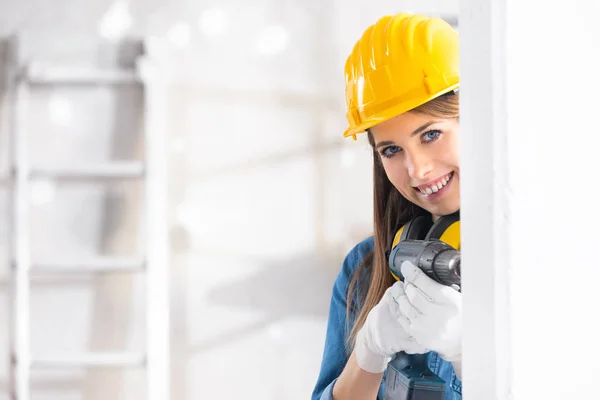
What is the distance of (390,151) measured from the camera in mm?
991

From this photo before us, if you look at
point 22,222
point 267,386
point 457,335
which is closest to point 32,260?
point 22,222

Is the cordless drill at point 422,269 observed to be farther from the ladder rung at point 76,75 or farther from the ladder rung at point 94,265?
the ladder rung at point 76,75

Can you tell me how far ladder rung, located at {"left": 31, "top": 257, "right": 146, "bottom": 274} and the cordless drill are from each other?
1.07m

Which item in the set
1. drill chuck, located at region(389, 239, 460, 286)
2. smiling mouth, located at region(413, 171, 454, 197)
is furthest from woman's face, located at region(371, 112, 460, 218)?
drill chuck, located at region(389, 239, 460, 286)

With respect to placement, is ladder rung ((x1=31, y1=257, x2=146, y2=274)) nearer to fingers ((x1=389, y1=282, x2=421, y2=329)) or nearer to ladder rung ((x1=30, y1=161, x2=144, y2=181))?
ladder rung ((x1=30, y1=161, x2=144, y2=181))

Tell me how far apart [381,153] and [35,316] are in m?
1.52

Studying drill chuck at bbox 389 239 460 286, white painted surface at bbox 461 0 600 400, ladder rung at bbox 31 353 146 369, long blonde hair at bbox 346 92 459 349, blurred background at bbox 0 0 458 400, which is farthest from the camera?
blurred background at bbox 0 0 458 400

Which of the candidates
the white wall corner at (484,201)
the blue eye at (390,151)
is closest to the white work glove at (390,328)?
the blue eye at (390,151)

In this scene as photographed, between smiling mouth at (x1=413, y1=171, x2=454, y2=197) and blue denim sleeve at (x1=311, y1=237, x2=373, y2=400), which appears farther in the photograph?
blue denim sleeve at (x1=311, y1=237, x2=373, y2=400)

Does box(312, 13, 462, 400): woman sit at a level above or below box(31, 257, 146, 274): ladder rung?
above

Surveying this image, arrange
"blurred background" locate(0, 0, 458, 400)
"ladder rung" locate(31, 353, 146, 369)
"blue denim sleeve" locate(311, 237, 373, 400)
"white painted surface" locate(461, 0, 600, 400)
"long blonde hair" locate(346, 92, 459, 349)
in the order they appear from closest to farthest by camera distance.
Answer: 1. "white painted surface" locate(461, 0, 600, 400)
2. "long blonde hair" locate(346, 92, 459, 349)
3. "blue denim sleeve" locate(311, 237, 373, 400)
4. "ladder rung" locate(31, 353, 146, 369)
5. "blurred background" locate(0, 0, 458, 400)

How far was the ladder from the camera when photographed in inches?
71.8

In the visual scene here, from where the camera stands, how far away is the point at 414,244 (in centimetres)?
84

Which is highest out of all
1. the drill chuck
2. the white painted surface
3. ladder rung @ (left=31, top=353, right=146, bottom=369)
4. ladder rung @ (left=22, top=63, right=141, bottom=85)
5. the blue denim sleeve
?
ladder rung @ (left=22, top=63, right=141, bottom=85)
